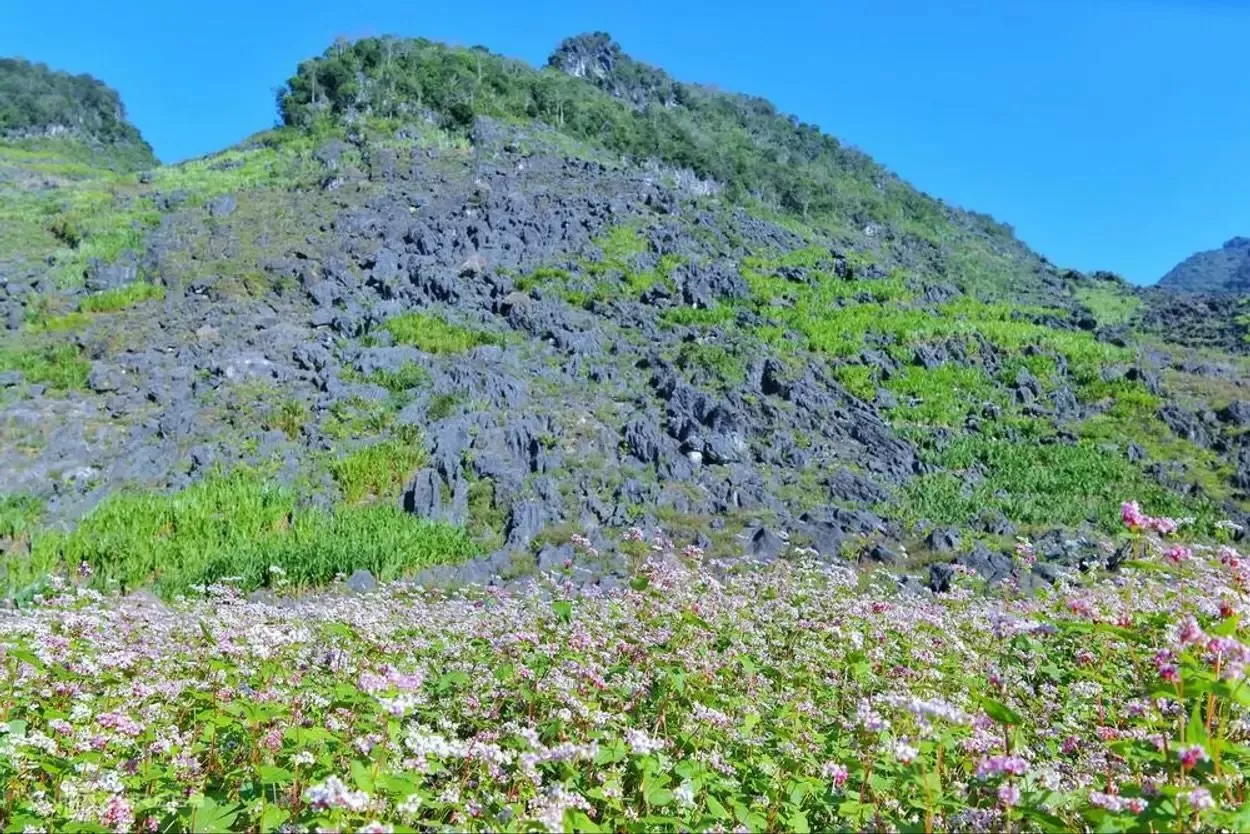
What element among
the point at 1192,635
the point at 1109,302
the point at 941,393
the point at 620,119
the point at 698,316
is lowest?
the point at 1192,635

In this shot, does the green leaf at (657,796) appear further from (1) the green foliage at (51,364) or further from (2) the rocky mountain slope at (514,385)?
(1) the green foliage at (51,364)

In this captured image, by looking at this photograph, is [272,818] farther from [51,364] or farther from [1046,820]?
[51,364]

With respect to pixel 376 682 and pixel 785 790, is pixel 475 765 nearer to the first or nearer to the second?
pixel 376 682

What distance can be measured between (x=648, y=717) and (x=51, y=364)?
60.6ft

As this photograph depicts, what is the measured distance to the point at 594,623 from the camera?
19.2ft

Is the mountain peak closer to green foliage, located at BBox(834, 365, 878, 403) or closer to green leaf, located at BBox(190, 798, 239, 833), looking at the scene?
green foliage, located at BBox(834, 365, 878, 403)

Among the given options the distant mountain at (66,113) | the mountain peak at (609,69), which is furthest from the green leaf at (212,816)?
the distant mountain at (66,113)

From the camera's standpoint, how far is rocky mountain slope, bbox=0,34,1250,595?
41.5 feet

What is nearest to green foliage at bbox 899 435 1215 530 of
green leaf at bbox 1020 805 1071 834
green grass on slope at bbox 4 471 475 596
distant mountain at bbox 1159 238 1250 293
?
green grass on slope at bbox 4 471 475 596

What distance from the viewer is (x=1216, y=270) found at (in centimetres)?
8738

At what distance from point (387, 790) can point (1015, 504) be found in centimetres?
1493

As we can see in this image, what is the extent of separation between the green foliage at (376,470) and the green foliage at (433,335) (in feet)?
16.4

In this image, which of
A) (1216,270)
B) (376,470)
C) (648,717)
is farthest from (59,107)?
(1216,270)

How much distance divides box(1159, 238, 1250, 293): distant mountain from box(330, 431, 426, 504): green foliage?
78.6 m
